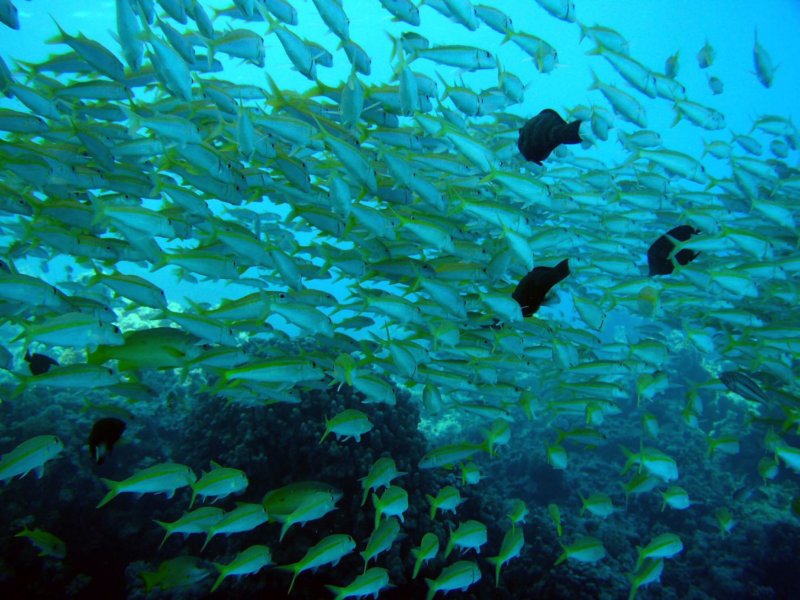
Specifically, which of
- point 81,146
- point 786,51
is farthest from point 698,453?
point 786,51

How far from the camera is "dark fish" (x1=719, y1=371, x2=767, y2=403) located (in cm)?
532

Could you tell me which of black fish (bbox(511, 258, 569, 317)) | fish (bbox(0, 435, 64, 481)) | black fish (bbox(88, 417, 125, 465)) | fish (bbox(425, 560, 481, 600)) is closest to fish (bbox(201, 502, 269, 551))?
black fish (bbox(88, 417, 125, 465))

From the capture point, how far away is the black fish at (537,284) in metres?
3.53

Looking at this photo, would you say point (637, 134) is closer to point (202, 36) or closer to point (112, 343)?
point (202, 36)

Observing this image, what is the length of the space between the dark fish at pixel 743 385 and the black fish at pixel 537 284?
344 cm

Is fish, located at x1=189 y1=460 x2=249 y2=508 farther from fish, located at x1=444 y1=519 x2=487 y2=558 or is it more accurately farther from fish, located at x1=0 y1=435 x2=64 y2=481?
fish, located at x1=444 y1=519 x2=487 y2=558

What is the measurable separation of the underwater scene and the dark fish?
0.08ft

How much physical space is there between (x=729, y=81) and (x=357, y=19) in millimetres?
73095

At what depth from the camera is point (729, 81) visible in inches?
3044

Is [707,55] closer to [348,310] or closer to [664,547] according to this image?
[348,310]

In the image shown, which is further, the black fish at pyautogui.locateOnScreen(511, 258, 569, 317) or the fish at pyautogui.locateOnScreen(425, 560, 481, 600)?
the fish at pyautogui.locateOnScreen(425, 560, 481, 600)

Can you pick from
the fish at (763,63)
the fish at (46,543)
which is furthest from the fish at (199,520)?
the fish at (763,63)

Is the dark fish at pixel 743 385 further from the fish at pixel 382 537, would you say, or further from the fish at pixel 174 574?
the fish at pixel 174 574

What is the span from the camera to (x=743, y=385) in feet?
17.5
